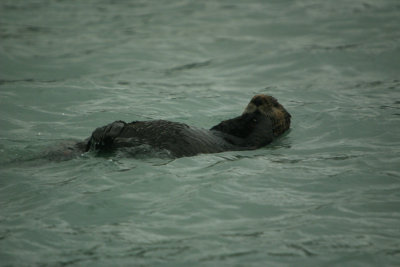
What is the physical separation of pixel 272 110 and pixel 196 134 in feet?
2.90

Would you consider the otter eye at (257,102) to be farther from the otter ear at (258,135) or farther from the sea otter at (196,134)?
the otter ear at (258,135)

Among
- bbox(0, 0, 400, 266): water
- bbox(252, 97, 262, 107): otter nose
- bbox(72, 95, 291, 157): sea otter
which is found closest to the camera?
bbox(0, 0, 400, 266): water

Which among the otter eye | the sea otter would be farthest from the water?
the otter eye

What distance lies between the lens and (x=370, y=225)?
4125mm

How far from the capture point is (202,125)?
6945 millimetres

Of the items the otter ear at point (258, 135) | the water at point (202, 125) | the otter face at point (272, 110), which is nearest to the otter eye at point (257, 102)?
the otter face at point (272, 110)

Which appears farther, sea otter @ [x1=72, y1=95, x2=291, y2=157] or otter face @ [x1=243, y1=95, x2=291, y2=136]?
otter face @ [x1=243, y1=95, x2=291, y2=136]

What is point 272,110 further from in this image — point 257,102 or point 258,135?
point 258,135

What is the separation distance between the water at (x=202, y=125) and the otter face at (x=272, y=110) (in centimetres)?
20

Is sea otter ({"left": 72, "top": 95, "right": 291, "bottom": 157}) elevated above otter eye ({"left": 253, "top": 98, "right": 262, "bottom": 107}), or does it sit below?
below

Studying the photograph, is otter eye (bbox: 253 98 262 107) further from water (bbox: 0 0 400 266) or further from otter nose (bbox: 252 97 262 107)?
water (bbox: 0 0 400 266)

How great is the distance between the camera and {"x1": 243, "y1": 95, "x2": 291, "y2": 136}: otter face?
566cm

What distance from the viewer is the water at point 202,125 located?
152 inches

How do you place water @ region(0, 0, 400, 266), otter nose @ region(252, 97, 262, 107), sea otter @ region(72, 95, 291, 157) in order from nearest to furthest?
1. water @ region(0, 0, 400, 266)
2. sea otter @ region(72, 95, 291, 157)
3. otter nose @ region(252, 97, 262, 107)
